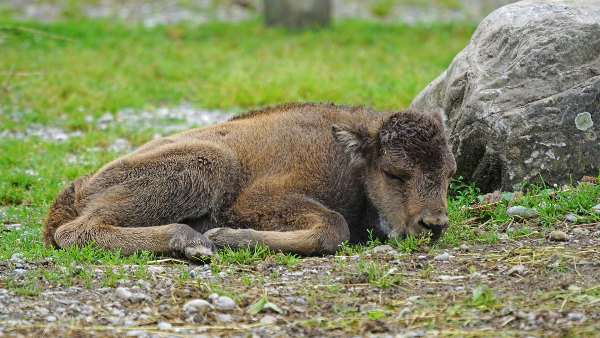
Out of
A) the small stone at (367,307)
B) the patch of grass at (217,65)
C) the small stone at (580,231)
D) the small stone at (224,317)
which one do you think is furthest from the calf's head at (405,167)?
the patch of grass at (217,65)

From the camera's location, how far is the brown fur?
7508 mm

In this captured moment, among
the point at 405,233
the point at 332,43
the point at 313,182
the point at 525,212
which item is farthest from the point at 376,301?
the point at 332,43

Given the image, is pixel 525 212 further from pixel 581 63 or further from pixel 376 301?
pixel 376 301

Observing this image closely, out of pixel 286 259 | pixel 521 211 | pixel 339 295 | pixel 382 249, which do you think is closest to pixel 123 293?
pixel 286 259

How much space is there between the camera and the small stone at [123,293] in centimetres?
612

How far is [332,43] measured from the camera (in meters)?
20.7

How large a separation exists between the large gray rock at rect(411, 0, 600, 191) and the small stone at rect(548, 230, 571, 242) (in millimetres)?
1448

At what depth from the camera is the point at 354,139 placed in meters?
7.94

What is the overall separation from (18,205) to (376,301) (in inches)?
245

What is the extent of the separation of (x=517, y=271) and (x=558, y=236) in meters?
1.02

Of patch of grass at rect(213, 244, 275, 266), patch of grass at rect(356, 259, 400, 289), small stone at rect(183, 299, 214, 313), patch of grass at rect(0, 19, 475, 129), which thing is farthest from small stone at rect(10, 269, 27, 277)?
patch of grass at rect(0, 19, 475, 129)

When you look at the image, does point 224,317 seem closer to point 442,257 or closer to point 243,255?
point 243,255

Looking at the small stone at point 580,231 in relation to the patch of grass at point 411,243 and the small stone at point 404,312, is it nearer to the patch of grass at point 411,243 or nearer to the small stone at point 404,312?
the patch of grass at point 411,243

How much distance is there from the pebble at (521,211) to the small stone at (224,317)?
3680 mm
